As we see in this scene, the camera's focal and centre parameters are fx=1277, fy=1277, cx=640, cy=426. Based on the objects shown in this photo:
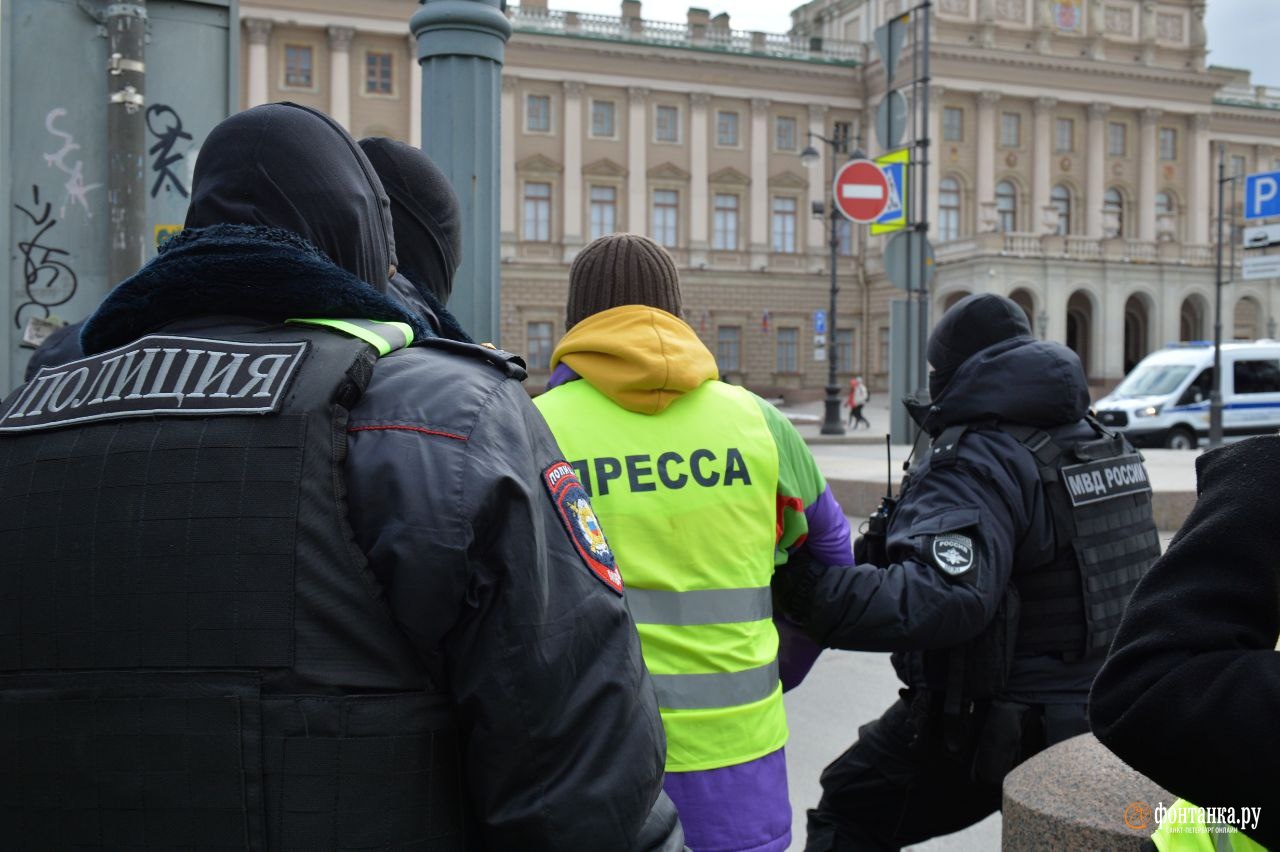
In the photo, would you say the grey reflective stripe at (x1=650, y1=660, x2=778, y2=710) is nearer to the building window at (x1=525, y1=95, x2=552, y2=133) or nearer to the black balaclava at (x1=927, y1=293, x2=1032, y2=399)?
the black balaclava at (x1=927, y1=293, x2=1032, y2=399)

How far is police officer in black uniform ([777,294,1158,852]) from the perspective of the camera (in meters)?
2.83

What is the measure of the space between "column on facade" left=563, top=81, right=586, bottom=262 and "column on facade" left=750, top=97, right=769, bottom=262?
7.37 m

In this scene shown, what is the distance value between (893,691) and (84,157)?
4393 millimetres

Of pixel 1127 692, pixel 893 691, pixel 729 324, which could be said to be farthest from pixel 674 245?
pixel 1127 692

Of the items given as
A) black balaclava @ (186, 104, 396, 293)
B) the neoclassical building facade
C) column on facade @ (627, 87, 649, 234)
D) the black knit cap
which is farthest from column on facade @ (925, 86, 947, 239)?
black balaclava @ (186, 104, 396, 293)

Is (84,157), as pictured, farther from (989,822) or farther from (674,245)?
(674,245)

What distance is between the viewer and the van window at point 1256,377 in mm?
25625

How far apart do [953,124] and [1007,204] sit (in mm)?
4454

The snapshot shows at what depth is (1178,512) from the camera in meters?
10.2

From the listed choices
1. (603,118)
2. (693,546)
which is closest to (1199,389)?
(693,546)

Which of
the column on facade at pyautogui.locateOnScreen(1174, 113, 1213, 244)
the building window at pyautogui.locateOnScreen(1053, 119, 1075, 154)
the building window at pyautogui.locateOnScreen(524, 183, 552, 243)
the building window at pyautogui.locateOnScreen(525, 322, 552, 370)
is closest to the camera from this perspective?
the building window at pyautogui.locateOnScreen(525, 322, 552, 370)

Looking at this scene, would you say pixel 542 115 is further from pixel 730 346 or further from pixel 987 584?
pixel 987 584

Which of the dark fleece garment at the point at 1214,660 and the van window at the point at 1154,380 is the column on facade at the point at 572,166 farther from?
the dark fleece garment at the point at 1214,660

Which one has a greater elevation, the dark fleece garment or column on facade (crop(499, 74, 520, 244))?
column on facade (crop(499, 74, 520, 244))
